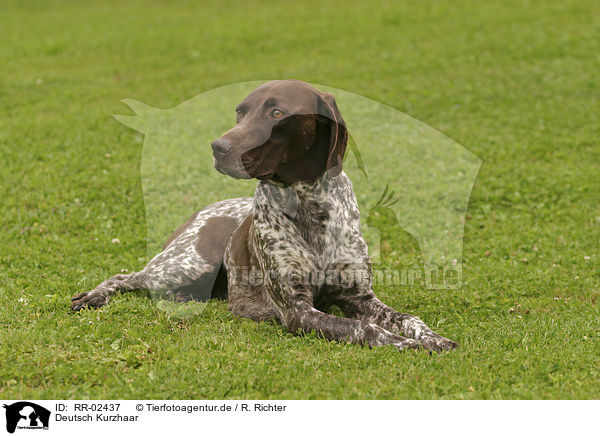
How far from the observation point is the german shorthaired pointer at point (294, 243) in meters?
5.16

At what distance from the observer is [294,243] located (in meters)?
5.70

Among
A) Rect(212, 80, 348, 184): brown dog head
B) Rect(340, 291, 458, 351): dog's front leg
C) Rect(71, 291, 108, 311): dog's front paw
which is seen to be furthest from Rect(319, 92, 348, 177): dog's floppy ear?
Rect(71, 291, 108, 311): dog's front paw

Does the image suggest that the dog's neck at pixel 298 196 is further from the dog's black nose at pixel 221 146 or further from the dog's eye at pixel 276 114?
the dog's black nose at pixel 221 146

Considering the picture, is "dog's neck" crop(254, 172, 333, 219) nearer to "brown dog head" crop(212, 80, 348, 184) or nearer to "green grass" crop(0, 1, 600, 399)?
"brown dog head" crop(212, 80, 348, 184)

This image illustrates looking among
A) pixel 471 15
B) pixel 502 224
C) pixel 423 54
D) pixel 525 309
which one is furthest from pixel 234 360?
pixel 471 15

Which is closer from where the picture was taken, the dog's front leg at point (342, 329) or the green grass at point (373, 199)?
the green grass at point (373, 199)

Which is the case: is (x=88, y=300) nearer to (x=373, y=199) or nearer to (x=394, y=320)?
(x=394, y=320)

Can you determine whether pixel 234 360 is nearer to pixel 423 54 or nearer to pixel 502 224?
pixel 502 224

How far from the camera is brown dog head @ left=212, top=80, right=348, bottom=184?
500 centimetres
